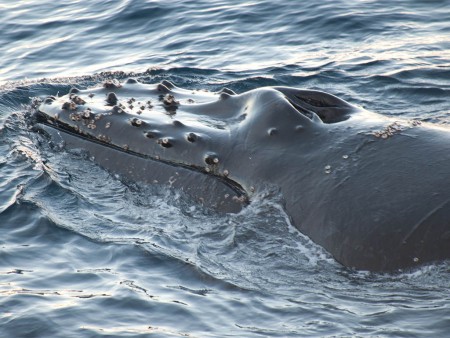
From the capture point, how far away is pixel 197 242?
25.8 feet

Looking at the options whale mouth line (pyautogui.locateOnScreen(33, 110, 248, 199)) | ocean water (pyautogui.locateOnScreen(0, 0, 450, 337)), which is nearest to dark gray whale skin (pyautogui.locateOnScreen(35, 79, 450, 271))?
whale mouth line (pyautogui.locateOnScreen(33, 110, 248, 199))

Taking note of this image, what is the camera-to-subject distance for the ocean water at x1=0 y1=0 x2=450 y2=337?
646 centimetres

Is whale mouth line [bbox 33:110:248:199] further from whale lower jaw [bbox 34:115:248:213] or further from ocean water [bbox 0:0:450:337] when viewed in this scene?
ocean water [bbox 0:0:450:337]

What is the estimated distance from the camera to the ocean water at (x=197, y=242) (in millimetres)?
6457

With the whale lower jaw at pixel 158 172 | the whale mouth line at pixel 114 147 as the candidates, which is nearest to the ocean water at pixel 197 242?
the whale lower jaw at pixel 158 172

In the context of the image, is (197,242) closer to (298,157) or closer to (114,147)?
(298,157)

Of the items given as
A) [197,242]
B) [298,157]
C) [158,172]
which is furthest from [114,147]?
[298,157]

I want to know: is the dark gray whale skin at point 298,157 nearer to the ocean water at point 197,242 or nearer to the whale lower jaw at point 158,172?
the whale lower jaw at point 158,172

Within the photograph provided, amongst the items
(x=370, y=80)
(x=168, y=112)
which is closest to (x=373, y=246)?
(x=168, y=112)

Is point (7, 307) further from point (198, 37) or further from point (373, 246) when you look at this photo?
point (198, 37)

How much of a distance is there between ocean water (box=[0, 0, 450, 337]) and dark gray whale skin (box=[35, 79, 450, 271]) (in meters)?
0.17

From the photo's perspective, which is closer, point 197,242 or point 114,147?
point 197,242

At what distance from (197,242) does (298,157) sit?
1.30 metres

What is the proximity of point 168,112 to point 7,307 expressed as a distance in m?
2.60
